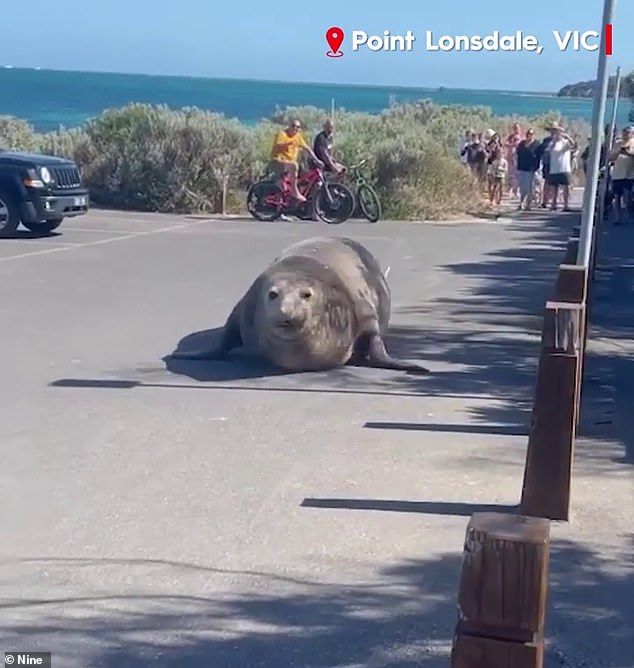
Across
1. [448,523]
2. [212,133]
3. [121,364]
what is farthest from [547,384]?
[212,133]

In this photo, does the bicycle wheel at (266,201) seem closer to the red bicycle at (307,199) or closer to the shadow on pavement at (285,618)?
the red bicycle at (307,199)

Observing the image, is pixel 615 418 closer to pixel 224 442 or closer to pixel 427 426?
pixel 427 426

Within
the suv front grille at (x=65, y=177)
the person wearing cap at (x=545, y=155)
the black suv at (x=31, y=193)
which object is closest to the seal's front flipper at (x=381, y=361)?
the black suv at (x=31, y=193)

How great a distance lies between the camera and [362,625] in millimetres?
5605

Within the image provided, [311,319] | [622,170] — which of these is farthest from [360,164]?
[311,319]

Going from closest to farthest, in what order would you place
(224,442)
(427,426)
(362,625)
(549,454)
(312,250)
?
1. (362,625)
2. (549,454)
3. (224,442)
4. (427,426)
5. (312,250)

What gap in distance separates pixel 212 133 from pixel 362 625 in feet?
75.4

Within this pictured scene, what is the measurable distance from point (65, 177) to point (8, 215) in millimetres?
1215

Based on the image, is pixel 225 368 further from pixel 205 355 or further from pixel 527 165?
pixel 527 165

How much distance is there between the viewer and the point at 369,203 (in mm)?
25453

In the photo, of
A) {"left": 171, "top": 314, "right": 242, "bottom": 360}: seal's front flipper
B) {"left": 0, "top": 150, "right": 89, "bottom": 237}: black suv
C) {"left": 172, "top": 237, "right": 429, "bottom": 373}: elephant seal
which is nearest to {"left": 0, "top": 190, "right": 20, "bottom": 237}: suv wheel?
{"left": 0, "top": 150, "right": 89, "bottom": 237}: black suv

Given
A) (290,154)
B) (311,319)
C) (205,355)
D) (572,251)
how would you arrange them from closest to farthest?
(572,251) → (311,319) → (205,355) → (290,154)

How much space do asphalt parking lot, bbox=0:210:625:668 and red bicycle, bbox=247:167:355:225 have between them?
9579mm

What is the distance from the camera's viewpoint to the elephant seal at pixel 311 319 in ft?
35.6
